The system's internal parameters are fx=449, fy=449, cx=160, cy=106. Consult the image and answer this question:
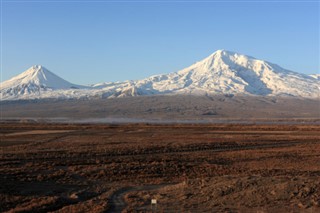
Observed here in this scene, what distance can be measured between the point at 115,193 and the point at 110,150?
15619 millimetres

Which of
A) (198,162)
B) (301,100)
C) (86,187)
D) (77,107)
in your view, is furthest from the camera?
(301,100)

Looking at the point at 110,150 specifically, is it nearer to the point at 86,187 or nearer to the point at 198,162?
the point at 198,162

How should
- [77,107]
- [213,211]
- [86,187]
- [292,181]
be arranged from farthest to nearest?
[77,107] < [86,187] < [292,181] < [213,211]

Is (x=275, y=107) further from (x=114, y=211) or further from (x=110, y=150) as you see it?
(x=114, y=211)

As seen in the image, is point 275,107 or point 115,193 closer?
point 115,193

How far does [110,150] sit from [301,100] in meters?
170

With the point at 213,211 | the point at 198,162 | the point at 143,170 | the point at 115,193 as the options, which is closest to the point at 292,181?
the point at 213,211

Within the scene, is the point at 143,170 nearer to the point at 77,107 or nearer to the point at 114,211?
the point at 114,211

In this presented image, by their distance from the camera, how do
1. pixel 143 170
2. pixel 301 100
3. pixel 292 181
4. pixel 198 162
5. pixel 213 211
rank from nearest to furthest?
pixel 213 211 < pixel 292 181 < pixel 143 170 < pixel 198 162 < pixel 301 100

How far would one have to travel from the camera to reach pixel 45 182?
20391 millimetres

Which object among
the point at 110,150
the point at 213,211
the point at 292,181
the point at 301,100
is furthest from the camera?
the point at 301,100

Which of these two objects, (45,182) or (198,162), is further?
(198,162)

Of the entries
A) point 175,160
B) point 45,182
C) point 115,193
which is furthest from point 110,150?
point 115,193

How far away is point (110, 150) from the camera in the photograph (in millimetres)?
33500
